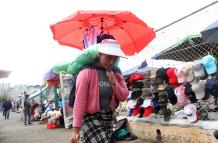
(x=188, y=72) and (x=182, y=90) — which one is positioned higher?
(x=188, y=72)

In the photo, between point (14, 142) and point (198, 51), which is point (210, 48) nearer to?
point (198, 51)

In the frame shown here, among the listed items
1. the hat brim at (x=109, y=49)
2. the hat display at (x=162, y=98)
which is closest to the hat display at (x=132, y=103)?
the hat display at (x=162, y=98)

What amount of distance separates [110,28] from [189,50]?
1.83 meters

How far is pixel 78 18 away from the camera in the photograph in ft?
25.6

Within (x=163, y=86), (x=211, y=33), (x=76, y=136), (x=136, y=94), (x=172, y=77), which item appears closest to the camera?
(x=76, y=136)

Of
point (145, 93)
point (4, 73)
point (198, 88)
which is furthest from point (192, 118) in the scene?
point (4, 73)

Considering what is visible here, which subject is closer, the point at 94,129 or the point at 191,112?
the point at 94,129

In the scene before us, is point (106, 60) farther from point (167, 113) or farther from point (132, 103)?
point (132, 103)

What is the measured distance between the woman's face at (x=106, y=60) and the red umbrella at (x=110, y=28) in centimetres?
347

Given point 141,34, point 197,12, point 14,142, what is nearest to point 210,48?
point 197,12

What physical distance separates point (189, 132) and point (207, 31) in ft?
8.88

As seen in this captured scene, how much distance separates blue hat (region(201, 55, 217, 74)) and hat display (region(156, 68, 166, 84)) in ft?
4.63

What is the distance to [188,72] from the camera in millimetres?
7742

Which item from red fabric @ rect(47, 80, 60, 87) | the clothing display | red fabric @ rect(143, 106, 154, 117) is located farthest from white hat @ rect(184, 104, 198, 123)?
red fabric @ rect(47, 80, 60, 87)
